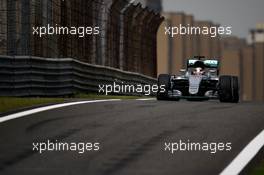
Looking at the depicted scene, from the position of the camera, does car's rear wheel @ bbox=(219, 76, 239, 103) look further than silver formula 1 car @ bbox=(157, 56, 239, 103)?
No

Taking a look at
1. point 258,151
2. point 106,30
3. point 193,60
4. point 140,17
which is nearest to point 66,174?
point 258,151

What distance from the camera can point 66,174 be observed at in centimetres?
955

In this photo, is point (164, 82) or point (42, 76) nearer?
point (42, 76)

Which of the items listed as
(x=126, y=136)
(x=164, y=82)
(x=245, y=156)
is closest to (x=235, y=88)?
(x=164, y=82)

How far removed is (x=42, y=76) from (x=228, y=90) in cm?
426

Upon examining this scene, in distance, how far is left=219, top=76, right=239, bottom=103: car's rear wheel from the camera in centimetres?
2077

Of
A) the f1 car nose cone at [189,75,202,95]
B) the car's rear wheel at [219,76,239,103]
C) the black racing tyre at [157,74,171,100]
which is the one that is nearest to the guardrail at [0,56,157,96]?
the black racing tyre at [157,74,171,100]

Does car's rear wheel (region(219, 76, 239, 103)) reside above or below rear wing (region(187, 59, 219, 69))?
below

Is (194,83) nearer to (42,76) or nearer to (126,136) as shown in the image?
(42,76)

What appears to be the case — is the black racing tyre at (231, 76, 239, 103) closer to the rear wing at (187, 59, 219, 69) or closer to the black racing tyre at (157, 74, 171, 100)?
the rear wing at (187, 59, 219, 69)

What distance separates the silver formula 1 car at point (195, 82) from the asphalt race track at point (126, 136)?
6120 mm

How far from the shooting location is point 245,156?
10289 millimetres

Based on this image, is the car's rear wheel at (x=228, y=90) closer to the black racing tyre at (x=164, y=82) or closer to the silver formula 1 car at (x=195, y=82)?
the silver formula 1 car at (x=195, y=82)

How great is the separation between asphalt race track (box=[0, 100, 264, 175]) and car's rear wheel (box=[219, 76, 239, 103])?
17.9ft
